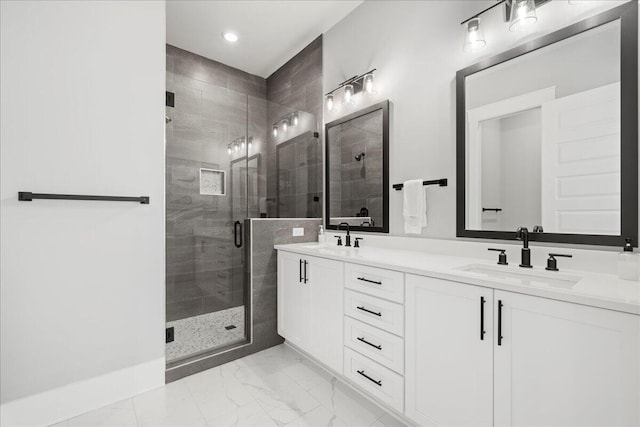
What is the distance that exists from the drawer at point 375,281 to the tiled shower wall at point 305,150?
121cm

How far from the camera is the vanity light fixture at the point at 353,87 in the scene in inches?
93.5

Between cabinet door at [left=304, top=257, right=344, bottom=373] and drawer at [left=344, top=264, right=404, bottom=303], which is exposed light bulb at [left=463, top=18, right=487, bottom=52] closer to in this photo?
drawer at [left=344, top=264, right=404, bottom=303]

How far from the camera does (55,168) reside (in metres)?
1.64

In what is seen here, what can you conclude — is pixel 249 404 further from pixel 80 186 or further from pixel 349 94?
pixel 349 94

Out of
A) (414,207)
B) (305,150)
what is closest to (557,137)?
(414,207)

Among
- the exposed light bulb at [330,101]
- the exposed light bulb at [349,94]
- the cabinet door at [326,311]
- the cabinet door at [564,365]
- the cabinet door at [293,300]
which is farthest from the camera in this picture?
the exposed light bulb at [330,101]

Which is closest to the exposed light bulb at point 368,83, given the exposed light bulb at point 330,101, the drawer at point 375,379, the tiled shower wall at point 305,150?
the exposed light bulb at point 330,101

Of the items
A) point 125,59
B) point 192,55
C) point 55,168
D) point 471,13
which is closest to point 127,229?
point 55,168

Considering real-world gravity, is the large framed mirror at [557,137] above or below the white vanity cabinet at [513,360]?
above

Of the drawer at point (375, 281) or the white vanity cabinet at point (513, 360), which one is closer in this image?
the white vanity cabinet at point (513, 360)

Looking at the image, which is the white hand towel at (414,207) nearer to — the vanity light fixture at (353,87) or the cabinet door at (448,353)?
the cabinet door at (448,353)

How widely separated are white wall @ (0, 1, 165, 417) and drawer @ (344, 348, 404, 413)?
1250mm

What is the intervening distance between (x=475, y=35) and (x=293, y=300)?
2092 millimetres

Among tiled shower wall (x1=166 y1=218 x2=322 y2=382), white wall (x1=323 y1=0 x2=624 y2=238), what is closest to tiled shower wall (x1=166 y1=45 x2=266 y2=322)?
tiled shower wall (x1=166 y1=218 x2=322 y2=382)
